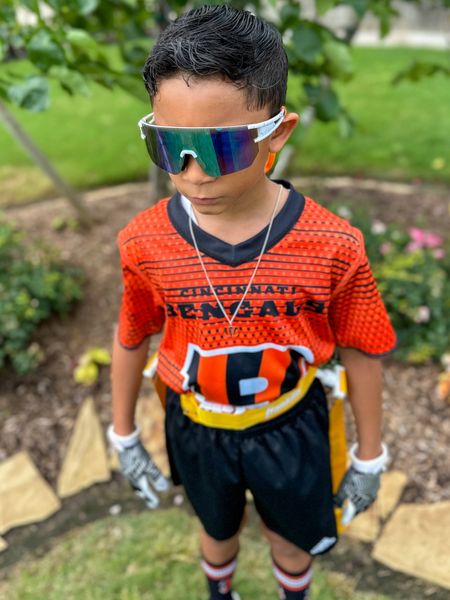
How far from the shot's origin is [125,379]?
75.7 inches

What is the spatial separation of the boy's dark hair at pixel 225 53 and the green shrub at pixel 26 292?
2761 mm

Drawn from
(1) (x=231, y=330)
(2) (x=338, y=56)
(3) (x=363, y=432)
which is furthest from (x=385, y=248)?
(1) (x=231, y=330)

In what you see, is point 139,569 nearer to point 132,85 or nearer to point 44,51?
point 132,85

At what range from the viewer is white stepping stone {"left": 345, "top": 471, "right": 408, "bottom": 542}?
111 inches

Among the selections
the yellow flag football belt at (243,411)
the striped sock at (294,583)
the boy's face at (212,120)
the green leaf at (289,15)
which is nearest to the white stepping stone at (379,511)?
the striped sock at (294,583)

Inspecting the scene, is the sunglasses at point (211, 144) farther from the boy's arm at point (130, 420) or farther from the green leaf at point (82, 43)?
the green leaf at point (82, 43)

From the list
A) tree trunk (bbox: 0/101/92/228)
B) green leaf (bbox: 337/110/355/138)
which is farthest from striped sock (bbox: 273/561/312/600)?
tree trunk (bbox: 0/101/92/228)

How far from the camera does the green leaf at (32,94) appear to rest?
2127mm

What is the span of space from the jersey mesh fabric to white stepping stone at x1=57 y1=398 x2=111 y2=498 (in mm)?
1742

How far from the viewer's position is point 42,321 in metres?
4.04

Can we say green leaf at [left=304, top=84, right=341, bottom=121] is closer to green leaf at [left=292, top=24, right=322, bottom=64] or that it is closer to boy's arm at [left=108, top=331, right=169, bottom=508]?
green leaf at [left=292, top=24, right=322, bottom=64]

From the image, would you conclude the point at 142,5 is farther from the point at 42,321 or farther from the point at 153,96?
the point at 153,96

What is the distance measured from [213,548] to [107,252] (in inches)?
118

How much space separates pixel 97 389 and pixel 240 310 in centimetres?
240
